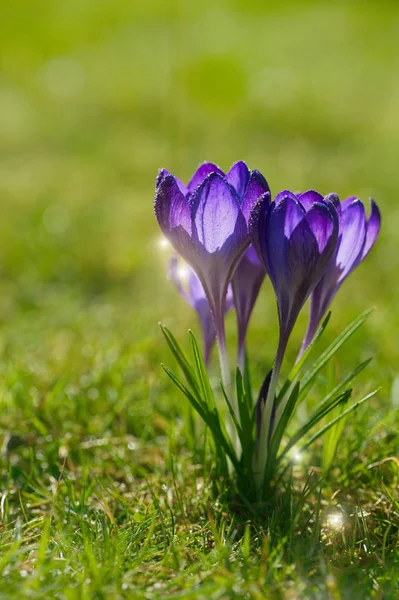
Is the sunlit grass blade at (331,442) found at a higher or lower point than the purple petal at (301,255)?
lower

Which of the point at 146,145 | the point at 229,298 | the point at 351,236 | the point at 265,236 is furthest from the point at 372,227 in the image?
the point at 146,145

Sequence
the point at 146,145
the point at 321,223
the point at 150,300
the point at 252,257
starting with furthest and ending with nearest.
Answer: the point at 146,145 → the point at 150,300 → the point at 252,257 → the point at 321,223

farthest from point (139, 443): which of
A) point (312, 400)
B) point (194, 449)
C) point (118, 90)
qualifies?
point (118, 90)

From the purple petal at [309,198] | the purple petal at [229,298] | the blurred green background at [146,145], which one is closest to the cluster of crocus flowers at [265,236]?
the purple petal at [309,198]

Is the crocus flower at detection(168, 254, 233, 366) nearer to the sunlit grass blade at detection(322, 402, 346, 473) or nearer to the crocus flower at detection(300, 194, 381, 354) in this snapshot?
the crocus flower at detection(300, 194, 381, 354)

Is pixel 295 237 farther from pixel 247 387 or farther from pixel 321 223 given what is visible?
pixel 247 387

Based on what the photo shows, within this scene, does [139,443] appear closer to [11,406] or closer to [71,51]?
[11,406]

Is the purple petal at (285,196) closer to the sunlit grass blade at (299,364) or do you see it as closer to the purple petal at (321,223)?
the purple petal at (321,223)
